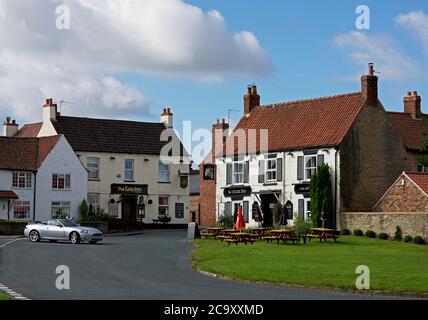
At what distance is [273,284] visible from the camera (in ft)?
92.5

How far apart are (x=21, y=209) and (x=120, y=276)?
3919cm

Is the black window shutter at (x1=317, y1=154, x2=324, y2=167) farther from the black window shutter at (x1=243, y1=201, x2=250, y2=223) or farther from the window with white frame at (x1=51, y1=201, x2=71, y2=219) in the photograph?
the window with white frame at (x1=51, y1=201, x2=71, y2=219)

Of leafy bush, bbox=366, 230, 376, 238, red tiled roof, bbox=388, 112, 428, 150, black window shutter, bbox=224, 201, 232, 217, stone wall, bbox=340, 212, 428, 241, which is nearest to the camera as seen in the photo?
stone wall, bbox=340, 212, 428, 241

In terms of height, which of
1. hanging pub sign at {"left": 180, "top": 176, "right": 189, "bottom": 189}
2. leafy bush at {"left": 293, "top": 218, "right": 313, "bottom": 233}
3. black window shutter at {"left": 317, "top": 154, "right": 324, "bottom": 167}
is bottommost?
leafy bush at {"left": 293, "top": 218, "right": 313, "bottom": 233}

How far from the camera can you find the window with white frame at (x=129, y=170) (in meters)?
75.8

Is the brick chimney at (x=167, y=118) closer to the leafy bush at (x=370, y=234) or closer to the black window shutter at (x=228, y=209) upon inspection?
the black window shutter at (x=228, y=209)

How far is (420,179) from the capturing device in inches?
2135

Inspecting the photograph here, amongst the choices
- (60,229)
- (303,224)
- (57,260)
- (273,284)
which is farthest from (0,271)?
(303,224)

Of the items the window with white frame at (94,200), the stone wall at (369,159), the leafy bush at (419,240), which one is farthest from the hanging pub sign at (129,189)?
the leafy bush at (419,240)

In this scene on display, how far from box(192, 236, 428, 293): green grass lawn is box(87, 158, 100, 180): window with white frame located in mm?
26030

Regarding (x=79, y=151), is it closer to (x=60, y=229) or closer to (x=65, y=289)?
(x=60, y=229)

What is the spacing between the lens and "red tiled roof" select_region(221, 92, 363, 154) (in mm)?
59197

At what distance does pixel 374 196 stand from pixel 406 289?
111 feet

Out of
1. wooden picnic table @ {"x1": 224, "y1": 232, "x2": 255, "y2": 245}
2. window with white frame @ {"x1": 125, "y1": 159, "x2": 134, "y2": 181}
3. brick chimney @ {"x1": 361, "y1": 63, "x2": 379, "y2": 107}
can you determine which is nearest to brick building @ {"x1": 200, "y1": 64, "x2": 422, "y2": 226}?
brick chimney @ {"x1": 361, "y1": 63, "x2": 379, "y2": 107}
